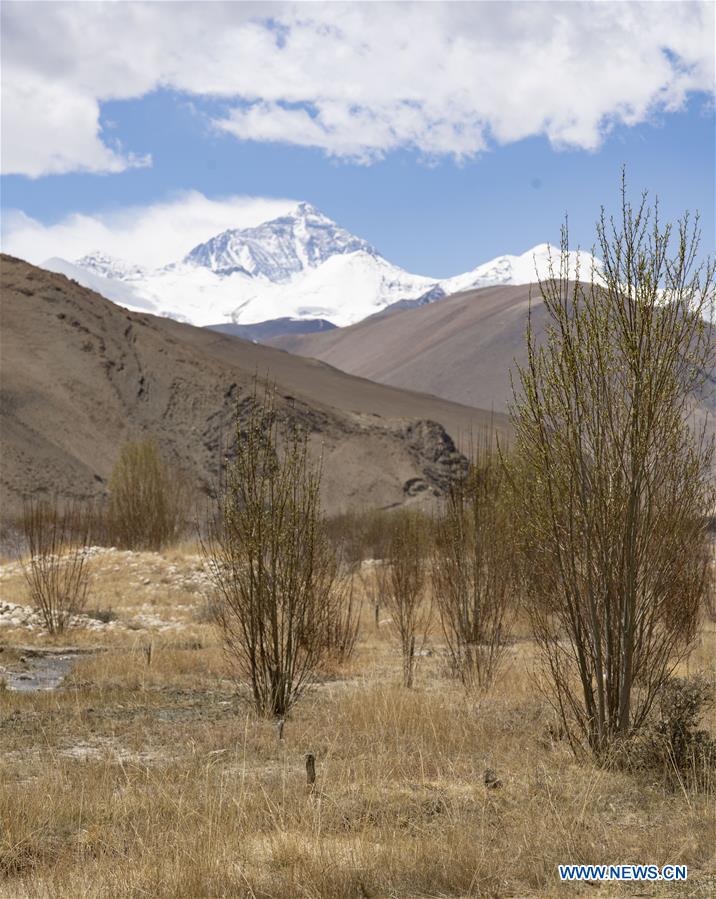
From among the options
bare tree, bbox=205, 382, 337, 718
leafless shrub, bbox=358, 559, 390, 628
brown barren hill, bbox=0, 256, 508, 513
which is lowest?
leafless shrub, bbox=358, 559, 390, 628

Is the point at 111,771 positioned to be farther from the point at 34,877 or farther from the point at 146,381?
the point at 146,381

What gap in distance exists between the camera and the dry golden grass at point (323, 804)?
5.07 m

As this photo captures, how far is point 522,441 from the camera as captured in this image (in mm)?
7758

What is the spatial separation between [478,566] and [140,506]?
20351mm

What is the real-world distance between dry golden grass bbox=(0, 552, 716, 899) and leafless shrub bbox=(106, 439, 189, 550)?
20035 mm

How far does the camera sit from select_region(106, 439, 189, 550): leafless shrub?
30891mm

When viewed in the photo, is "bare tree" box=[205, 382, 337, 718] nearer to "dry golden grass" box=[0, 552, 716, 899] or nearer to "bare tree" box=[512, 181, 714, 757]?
"dry golden grass" box=[0, 552, 716, 899]

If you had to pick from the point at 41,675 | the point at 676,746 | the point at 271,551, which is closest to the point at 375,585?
the point at 41,675

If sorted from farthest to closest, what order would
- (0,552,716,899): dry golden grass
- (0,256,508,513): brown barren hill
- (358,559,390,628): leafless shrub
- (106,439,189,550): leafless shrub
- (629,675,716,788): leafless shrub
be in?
1. (0,256,508,513): brown barren hill
2. (106,439,189,550): leafless shrub
3. (358,559,390,628): leafless shrub
4. (629,675,716,788): leafless shrub
5. (0,552,716,899): dry golden grass

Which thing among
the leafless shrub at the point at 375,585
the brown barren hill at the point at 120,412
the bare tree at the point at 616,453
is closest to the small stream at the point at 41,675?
the leafless shrub at the point at 375,585

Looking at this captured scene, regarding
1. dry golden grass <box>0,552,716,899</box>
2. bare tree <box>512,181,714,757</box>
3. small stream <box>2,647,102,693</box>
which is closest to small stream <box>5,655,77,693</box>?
small stream <box>2,647,102,693</box>

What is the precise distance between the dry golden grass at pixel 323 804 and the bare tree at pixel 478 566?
2.91ft

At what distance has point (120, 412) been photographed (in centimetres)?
6138

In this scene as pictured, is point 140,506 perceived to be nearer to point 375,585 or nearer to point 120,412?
point 375,585
